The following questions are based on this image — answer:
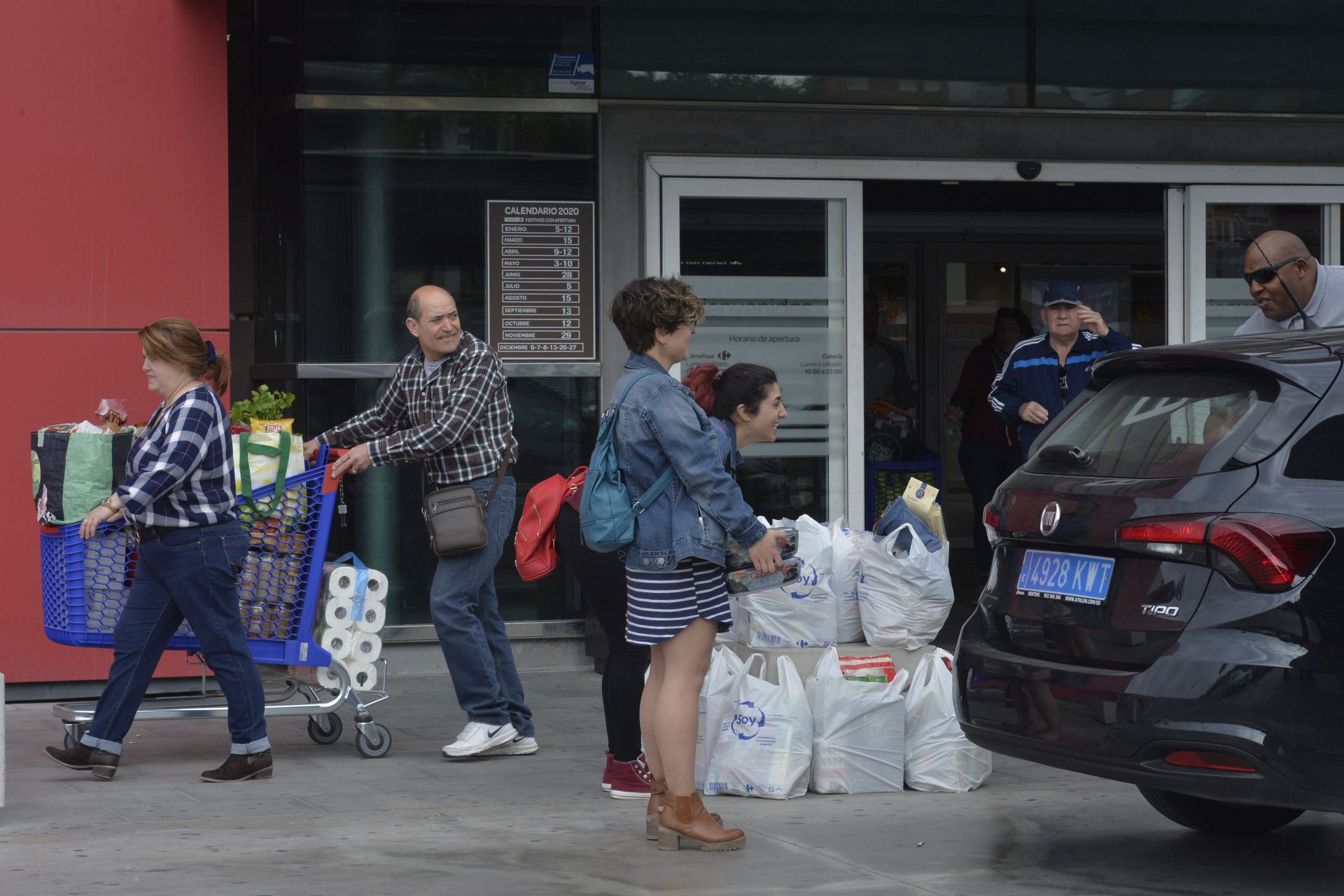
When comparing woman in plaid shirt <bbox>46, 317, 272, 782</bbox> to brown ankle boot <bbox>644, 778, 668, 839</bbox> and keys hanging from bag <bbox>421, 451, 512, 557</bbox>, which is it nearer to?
keys hanging from bag <bbox>421, 451, 512, 557</bbox>

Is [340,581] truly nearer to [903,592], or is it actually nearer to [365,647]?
[365,647]

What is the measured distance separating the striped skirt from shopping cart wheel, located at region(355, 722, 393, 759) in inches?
80.8

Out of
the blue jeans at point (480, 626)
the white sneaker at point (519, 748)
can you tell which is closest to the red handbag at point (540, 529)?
the blue jeans at point (480, 626)

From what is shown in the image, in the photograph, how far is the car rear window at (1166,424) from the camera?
15.2 feet

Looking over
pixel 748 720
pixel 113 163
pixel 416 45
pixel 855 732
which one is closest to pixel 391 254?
pixel 416 45

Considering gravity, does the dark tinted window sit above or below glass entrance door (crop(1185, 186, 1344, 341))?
below

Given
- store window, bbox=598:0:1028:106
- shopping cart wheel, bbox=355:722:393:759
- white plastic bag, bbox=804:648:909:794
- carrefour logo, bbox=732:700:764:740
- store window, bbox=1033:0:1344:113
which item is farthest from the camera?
store window, bbox=1033:0:1344:113

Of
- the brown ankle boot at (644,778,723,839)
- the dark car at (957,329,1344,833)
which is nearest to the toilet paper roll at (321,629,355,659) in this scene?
the brown ankle boot at (644,778,723,839)

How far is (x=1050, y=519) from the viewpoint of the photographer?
4.93 meters

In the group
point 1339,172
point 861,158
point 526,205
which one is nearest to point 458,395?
point 526,205

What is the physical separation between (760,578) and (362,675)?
2.11m

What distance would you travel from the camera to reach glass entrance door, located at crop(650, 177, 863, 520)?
9633 millimetres

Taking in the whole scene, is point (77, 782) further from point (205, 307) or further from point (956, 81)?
point (956, 81)

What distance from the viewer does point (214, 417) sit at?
6383 mm
